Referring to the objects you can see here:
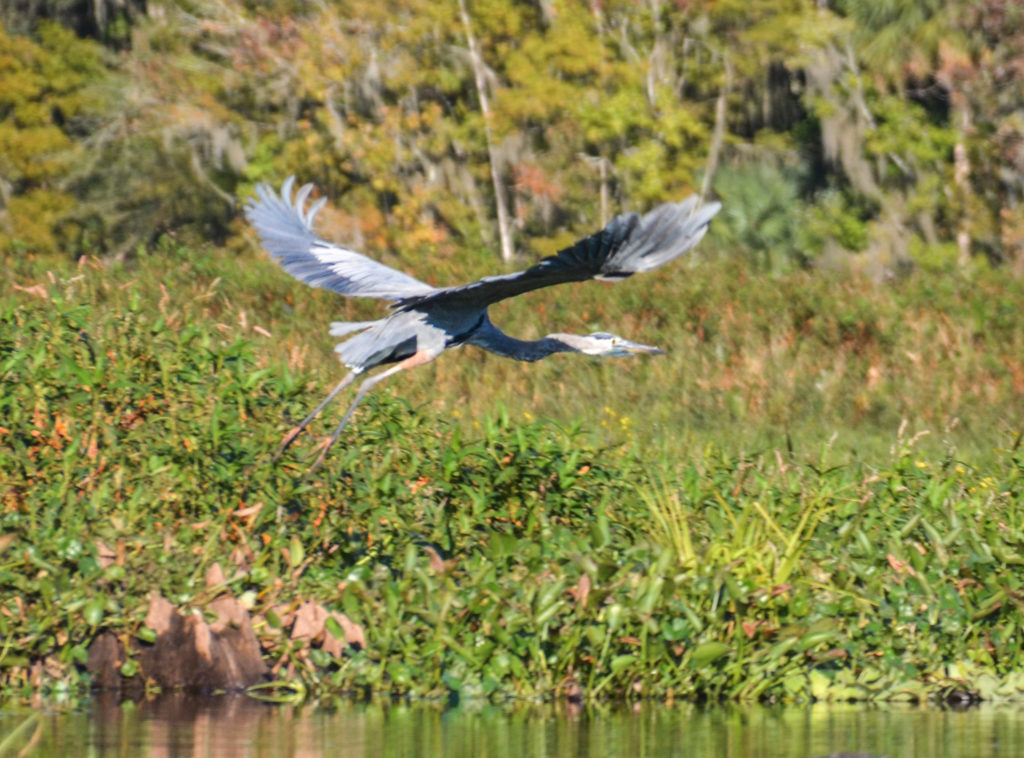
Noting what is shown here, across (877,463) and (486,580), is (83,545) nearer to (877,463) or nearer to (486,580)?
(486,580)

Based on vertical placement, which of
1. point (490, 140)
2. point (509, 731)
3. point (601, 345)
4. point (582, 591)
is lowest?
point (509, 731)

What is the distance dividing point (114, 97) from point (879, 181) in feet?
52.2

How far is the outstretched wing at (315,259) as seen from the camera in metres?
9.23

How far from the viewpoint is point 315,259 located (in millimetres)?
9719

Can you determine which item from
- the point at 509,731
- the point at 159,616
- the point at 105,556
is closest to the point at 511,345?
the point at 105,556

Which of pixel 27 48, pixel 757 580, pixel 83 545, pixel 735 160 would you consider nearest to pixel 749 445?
pixel 757 580

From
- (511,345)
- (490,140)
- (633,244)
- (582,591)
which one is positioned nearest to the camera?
(582,591)

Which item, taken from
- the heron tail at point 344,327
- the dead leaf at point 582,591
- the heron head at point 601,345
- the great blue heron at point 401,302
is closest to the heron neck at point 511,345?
the great blue heron at point 401,302

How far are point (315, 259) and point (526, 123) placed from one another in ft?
77.9

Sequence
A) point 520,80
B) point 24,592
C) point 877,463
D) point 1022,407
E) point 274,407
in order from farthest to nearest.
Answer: point 520,80
point 1022,407
point 877,463
point 274,407
point 24,592

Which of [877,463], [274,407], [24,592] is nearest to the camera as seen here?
[24,592]

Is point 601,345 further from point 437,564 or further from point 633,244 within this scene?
point 437,564

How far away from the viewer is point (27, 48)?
33094 mm

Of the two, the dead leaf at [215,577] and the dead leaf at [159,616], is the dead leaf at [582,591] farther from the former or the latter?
the dead leaf at [159,616]
